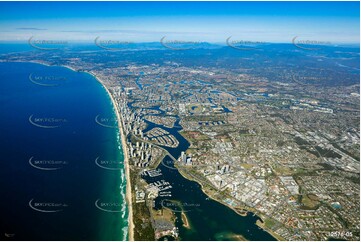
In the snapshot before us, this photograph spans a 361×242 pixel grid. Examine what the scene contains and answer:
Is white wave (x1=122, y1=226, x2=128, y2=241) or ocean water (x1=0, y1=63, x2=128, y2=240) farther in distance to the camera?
ocean water (x1=0, y1=63, x2=128, y2=240)

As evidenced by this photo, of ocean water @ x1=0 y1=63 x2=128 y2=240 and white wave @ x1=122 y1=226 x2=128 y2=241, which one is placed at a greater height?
ocean water @ x1=0 y1=63 x2=128 y2=240

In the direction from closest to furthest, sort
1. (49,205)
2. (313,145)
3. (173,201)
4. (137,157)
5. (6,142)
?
(49,205) < (173,201) < (137,157) < (6,142) < (313,145)

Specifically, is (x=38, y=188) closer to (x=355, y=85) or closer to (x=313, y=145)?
(x=313, y=145)

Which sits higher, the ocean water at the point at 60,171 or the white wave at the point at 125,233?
the ocean water at the point at 60,171

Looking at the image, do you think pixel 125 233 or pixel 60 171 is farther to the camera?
pixel 60 171

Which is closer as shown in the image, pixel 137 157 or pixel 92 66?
pixel 137 157

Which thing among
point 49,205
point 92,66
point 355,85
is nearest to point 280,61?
point 355,85

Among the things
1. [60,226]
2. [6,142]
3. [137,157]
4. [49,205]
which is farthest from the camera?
[6,142]

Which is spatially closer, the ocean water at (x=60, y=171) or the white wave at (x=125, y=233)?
the white wave at (x=125, y=233)
